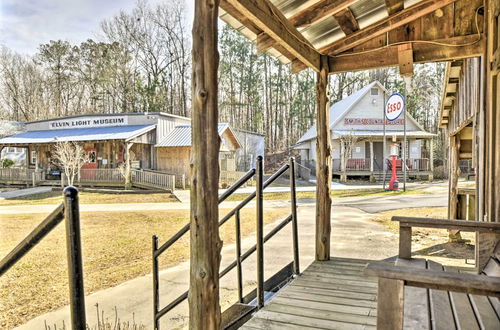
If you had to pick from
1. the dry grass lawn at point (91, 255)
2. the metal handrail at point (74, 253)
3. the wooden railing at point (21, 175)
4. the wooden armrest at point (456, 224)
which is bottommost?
the dry grass lawn at point (91, 255)

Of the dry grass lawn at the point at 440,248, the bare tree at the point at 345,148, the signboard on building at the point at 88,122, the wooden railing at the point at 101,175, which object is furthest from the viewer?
the signboard on building at the point at 88,122

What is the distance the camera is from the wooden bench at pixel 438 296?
128 cm

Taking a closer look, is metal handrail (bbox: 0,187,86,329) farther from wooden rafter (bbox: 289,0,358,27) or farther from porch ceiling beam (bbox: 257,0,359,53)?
wooden rafter (bbox: 289,0,358,27)

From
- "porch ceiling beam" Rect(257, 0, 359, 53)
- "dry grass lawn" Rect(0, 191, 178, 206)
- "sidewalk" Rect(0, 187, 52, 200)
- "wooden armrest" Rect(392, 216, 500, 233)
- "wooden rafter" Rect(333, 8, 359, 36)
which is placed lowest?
"dry grass lawn" Rect(0, 191, 178, 206)

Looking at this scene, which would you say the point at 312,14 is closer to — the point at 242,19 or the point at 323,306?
the point at 242,19

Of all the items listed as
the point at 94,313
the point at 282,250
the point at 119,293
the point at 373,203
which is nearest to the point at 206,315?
the point at 94,313

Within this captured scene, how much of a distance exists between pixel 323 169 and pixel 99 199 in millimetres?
12481

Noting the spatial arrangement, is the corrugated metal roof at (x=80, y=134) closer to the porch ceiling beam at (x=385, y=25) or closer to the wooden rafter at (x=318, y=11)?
the porch ceiling beam at (x=385, y=25)

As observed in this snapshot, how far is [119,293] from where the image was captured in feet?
15.6

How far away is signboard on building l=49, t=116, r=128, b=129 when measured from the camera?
810 inches

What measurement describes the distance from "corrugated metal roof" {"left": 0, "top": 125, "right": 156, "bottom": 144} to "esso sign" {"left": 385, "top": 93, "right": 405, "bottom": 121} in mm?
12133

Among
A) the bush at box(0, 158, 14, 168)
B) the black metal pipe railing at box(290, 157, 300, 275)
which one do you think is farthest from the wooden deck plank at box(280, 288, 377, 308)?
the bush at box(0, 158, 14, 168)

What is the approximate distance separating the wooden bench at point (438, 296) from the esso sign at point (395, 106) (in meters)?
14.0

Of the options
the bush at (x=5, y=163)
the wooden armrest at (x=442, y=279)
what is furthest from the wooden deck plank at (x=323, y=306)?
the bush at (x=5, y=163)
